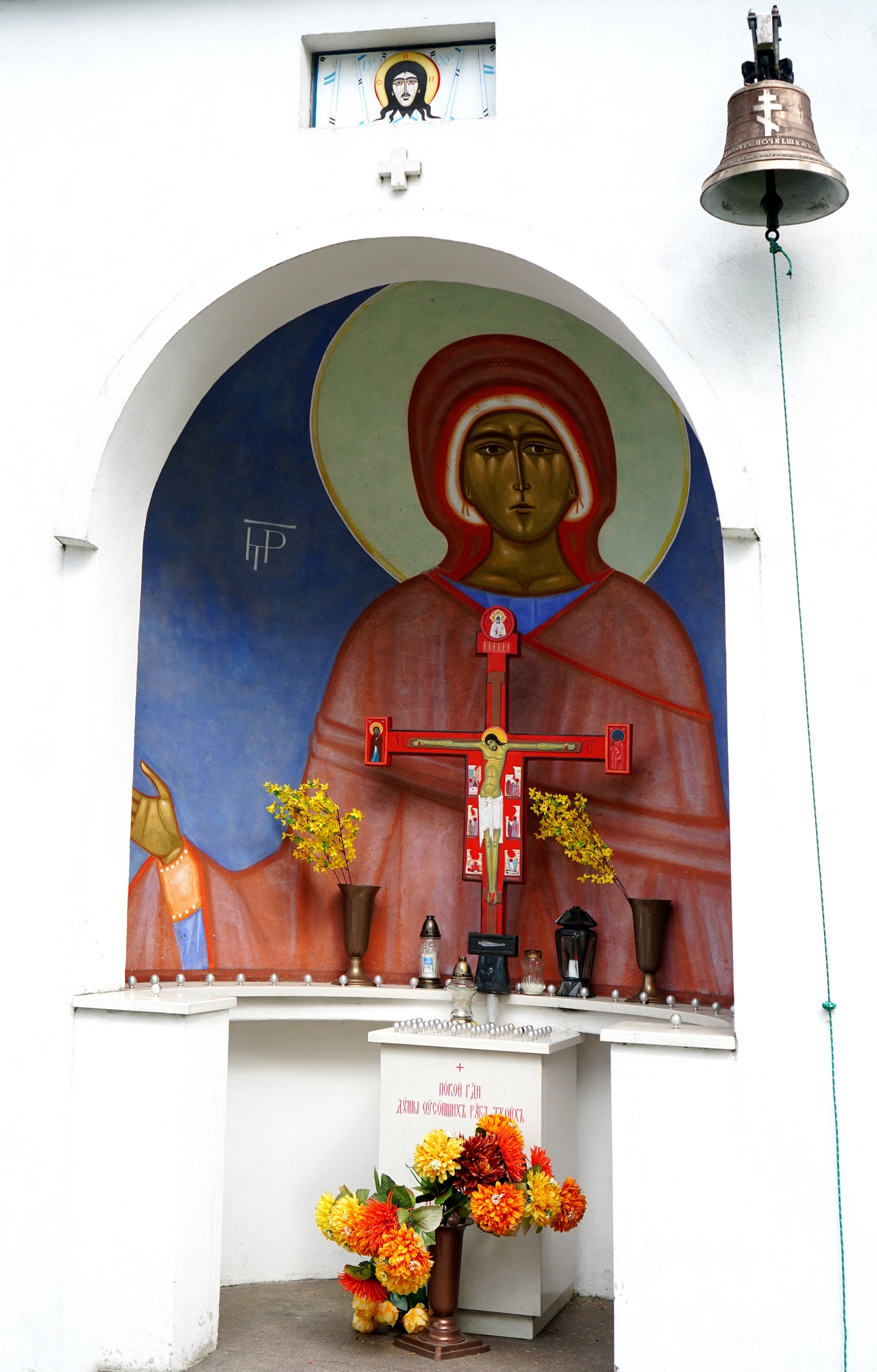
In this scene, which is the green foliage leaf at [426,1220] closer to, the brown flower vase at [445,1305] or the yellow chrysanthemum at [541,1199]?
the brown flower vase at [445,1305]

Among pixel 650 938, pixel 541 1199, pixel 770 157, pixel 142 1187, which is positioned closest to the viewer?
pixel 770 157

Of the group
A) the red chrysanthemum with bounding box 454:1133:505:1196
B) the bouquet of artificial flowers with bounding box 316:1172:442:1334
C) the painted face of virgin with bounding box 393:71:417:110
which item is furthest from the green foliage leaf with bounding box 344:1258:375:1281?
the painted face of virgin with bounding box 393:71:417:110

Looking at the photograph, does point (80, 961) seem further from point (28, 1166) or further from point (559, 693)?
point (559, 693)

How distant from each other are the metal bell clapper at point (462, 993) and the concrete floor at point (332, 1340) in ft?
3.81

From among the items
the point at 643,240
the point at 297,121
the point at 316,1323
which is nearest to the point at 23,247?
the point at 297,121

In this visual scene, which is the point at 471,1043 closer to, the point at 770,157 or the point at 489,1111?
the point at 489,1111

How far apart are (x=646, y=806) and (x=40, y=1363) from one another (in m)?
3.02

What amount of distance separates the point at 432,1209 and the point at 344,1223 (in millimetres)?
304

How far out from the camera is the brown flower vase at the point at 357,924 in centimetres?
540

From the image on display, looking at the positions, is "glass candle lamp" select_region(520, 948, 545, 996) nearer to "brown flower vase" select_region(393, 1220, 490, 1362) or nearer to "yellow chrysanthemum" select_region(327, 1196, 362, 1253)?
"brown flower vase" select_region(393, 1220, 490, 1362)

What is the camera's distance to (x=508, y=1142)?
433cm

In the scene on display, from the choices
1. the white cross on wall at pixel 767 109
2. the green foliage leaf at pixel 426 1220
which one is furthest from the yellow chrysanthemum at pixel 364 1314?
the white cross on wall at pixel 767 109

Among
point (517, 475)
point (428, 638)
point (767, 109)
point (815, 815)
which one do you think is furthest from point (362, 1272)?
point (767, 109)

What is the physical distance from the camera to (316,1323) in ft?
15.4
